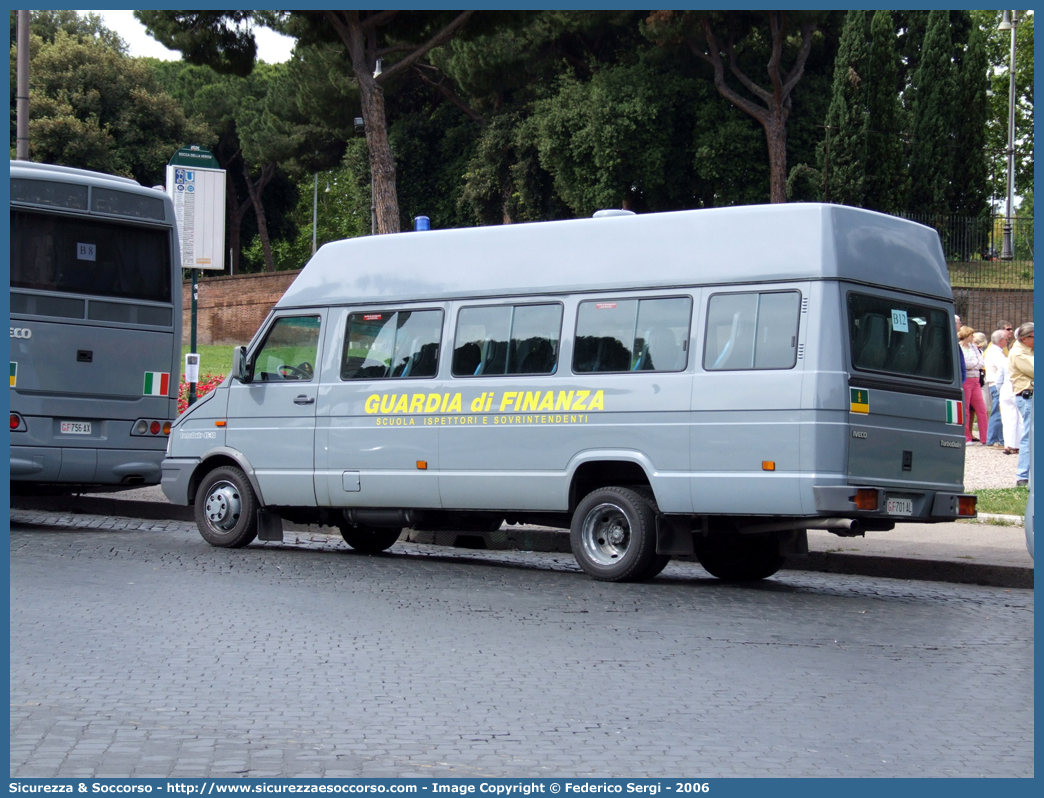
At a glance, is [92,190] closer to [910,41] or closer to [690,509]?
[690,509]

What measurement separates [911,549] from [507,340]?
3.88m

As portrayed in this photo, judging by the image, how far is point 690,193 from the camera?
4747 cm

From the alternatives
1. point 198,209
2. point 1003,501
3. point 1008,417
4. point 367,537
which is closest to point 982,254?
point 1008,417

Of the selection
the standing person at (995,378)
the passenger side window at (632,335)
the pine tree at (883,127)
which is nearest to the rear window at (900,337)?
the passenger side window at (632,335)

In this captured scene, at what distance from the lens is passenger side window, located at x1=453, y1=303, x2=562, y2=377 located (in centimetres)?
1096

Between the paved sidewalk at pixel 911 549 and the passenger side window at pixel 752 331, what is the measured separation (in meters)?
2.56

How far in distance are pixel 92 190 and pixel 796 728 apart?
10.9 metres

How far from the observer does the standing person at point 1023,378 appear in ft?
52.3

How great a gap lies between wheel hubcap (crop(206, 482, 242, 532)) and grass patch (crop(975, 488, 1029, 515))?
289 inches

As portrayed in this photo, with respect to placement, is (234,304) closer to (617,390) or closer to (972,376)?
(972,376)

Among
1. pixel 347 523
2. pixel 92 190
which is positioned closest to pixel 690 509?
pixel 347 523

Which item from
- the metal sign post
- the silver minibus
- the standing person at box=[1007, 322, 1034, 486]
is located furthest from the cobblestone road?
the metal sign post

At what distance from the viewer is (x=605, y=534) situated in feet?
35.0

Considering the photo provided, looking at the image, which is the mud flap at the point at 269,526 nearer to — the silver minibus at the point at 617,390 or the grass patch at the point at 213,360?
the silver minibus at the point at 617,390
